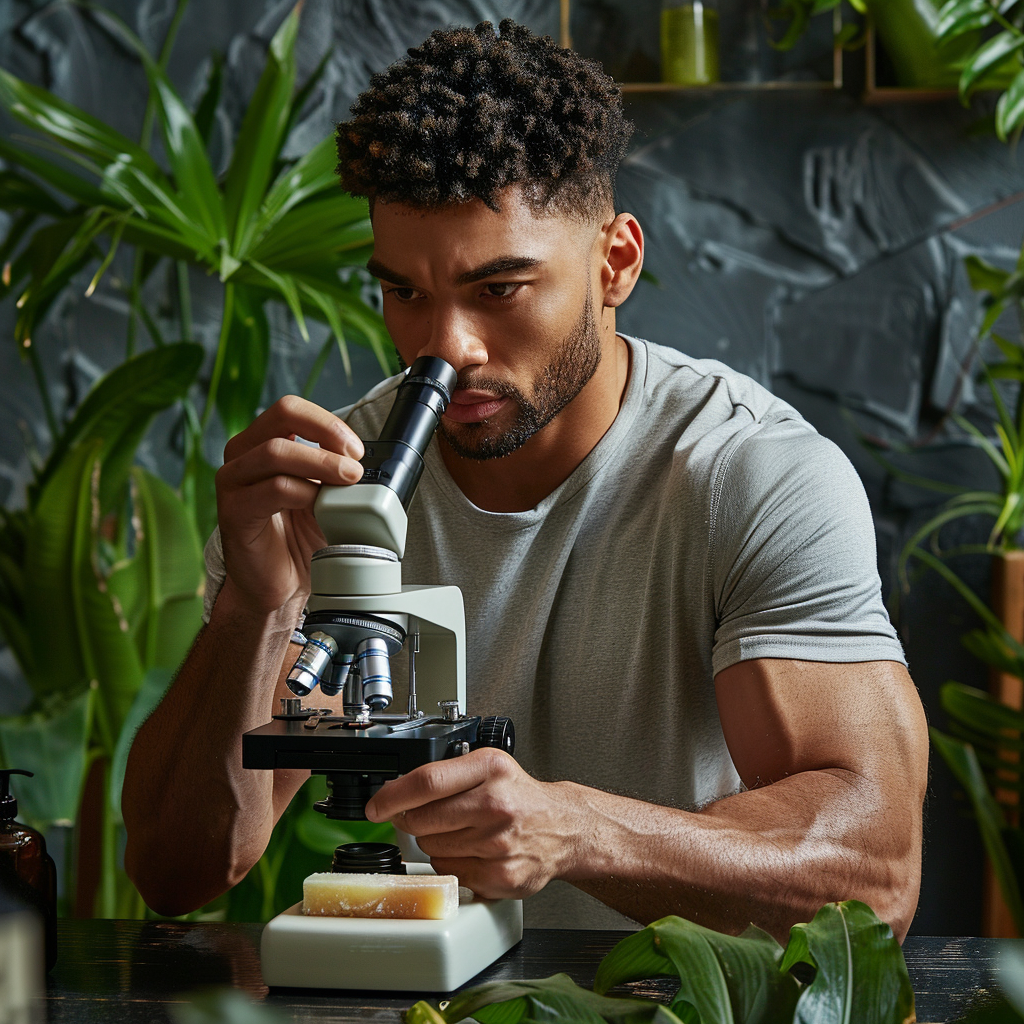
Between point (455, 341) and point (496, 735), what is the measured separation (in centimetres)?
43

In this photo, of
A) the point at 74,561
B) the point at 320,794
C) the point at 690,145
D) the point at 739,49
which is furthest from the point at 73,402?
the point at 739,49

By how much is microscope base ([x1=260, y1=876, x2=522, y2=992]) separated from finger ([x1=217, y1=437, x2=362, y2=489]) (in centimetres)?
34

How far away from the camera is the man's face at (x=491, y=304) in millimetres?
1235

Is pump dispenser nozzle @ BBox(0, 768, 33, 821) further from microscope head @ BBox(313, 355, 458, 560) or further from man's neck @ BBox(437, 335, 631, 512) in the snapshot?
man's neck @ BBox(437, 335, 631, 512)

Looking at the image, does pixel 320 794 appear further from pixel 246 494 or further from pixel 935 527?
pixel 935 527

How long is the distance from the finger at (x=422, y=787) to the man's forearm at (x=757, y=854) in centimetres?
13

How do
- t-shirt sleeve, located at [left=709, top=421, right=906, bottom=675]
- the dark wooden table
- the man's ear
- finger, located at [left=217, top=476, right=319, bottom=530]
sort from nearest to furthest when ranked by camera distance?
the dark wooden table, finger, located at [left=217, top=476, right=319, bottom=530], t-shirt sleeve, located at [left=709, top=421, right=906, bottom=675], the man's ear

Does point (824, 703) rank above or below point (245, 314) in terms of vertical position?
below

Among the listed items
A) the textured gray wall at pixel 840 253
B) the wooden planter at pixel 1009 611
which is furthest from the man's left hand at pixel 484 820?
the textured gray wall at pixel 840 253

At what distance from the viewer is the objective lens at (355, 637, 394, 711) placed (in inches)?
35.0

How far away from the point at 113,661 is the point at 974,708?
1522 millimetres

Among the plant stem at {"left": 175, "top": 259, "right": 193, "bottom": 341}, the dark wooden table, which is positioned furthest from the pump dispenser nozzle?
the plant stem at {"left": 175, "top": 259, "right": 193, "bottom": 341}

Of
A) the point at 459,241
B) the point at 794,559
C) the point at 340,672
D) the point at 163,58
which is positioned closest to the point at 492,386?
the point at 459,241

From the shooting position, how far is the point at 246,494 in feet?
3.67
